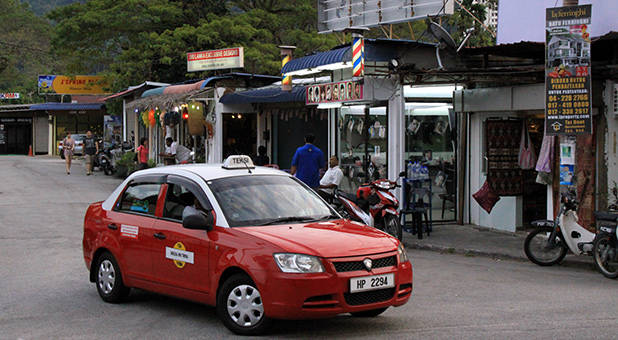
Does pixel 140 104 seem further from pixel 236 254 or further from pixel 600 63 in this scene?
pixel 236 254

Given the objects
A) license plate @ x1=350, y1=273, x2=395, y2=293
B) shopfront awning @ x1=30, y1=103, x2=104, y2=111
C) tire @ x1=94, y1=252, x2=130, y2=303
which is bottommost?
tire @ x1=94, y1=252, x2=130, y2=303

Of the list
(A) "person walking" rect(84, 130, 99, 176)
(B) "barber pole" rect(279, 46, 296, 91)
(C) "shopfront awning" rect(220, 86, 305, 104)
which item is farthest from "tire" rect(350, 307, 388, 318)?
(A) "person walking" rect(84, 130, 99, 176)

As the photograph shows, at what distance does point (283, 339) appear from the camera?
6.54 metres

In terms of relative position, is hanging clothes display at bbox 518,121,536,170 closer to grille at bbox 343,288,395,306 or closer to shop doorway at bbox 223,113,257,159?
grille at bbox 343,288,395,306

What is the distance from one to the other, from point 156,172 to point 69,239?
6301mm

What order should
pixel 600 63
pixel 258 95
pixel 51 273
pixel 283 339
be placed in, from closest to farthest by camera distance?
pixel 283 339, pixel 51 273, pixel 600 63, pixel 258 95

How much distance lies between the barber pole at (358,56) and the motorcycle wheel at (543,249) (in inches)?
180

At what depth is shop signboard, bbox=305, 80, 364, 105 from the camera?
14580 millimetres

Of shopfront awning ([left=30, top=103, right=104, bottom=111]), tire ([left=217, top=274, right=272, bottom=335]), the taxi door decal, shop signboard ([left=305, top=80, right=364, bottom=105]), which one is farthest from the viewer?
shopfront awning ([left=30, top=103, right=104, bottom=111])

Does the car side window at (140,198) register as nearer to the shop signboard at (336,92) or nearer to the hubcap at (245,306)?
the hubcap at (245,306)

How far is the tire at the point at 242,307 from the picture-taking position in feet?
21.5

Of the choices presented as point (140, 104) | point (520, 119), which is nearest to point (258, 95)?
point (140, 104)

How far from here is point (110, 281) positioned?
834 centimetres

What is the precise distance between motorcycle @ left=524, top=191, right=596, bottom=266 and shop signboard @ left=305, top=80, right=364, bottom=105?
4.67 m
